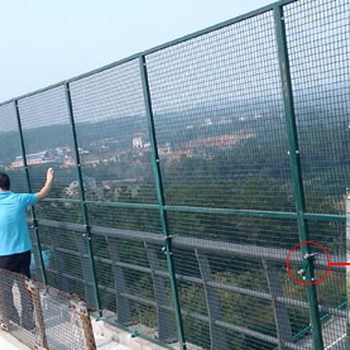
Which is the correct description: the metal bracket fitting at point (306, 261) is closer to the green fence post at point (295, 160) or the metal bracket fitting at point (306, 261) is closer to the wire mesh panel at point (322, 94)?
the green fence post at point (295, 160)

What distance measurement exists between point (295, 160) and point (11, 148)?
563 centimetres

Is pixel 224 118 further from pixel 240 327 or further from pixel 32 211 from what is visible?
pixel 32 211

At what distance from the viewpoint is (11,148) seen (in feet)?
27.8

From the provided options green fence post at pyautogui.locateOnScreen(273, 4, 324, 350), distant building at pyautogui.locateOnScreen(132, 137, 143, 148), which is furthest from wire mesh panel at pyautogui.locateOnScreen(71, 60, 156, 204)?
green fence post at pyautogui.locateOnScreen(273, 4, 324, 350)

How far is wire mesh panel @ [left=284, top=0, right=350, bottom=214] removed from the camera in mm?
3432

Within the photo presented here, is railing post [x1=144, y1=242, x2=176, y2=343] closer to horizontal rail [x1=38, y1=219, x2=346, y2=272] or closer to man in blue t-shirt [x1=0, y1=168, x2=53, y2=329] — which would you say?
horizontal rail [x1=38, y1=219, x2=346, y2=272]

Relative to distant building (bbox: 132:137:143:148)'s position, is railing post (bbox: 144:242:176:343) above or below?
below

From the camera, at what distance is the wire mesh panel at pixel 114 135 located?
5.40 meters

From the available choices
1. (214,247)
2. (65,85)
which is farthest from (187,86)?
(65,85)

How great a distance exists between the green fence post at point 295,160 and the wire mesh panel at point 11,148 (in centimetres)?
514

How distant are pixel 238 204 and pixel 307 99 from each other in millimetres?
1061

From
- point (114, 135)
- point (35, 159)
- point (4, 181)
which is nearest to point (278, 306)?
point (114, 135)

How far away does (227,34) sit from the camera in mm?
4207

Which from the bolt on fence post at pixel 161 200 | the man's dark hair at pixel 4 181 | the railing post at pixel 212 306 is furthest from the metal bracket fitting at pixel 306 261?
the man's dark hair at pixel 4 181
